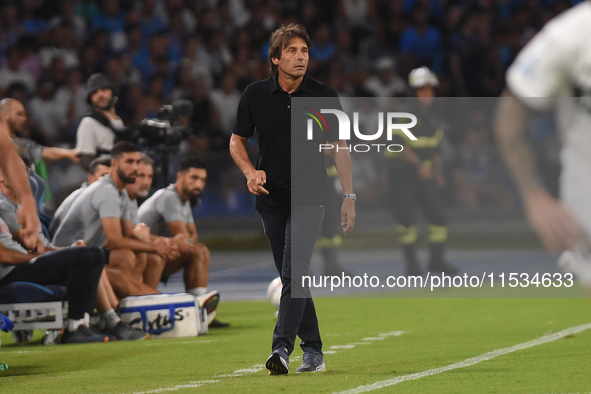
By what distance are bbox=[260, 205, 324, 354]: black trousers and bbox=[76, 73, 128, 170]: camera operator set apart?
16.7 ft

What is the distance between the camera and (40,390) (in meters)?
6.15

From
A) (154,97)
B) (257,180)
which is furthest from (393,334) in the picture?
Result: (154,97)

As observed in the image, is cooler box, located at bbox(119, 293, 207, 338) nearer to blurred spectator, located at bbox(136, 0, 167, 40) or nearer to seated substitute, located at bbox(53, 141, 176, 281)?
seated substitute, located at bbox(53, 141, 176, 281)

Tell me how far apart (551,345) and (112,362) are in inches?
122

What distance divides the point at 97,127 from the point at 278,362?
5528 mm

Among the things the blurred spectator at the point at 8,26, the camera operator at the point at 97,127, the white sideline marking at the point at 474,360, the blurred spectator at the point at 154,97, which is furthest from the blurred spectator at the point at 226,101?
the white sideline marking at the point at 474,360

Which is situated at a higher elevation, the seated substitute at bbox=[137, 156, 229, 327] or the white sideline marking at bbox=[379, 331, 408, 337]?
the seated substitute at bbox=[137, 156, 229, 327]

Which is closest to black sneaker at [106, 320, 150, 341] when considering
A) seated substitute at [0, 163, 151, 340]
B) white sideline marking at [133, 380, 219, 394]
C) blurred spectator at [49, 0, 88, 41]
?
seated substitute at [0, 163, 151, 340]

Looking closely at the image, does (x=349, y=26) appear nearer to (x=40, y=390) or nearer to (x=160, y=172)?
(x=160, y=172)

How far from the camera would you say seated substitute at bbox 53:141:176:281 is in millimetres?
9211

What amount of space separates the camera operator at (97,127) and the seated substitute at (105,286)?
207 cm

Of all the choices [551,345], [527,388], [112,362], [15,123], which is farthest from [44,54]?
[527,388]

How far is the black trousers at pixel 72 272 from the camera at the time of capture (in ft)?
27.3

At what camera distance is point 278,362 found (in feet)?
20.4
